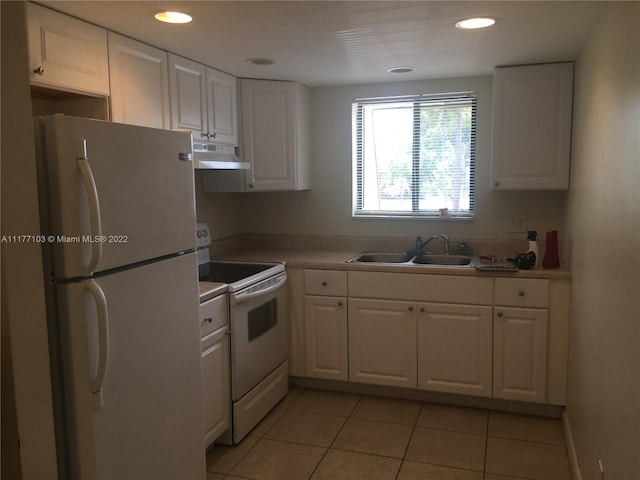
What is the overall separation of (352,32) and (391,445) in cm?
217

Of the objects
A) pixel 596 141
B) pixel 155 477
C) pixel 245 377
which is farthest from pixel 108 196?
pixel 596 141

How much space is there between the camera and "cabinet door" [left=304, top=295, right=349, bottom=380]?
354 centimetres

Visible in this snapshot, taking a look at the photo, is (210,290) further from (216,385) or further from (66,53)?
(66,53)

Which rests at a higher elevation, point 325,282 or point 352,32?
point 352,32

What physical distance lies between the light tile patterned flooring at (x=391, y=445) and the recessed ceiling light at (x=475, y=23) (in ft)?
7.08

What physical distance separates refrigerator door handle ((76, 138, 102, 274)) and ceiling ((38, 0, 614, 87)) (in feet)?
2.45

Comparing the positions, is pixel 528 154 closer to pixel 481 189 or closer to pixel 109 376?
pixel 481 189

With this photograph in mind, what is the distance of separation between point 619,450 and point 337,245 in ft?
8.62

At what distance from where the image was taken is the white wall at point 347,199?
365cm

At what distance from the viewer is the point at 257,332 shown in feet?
10.4

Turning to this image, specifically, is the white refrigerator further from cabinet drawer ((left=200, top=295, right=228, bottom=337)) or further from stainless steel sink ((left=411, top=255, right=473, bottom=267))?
stainless steel sink ((left=411, top=255, right=473, bottom=267))

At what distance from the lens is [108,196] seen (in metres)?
1.79

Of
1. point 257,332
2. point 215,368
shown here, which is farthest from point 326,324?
point 215,368

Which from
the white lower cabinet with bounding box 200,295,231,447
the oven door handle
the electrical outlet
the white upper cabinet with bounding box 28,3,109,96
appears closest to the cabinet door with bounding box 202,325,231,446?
the white lower cabinet with bounding box 200,295,231,447
